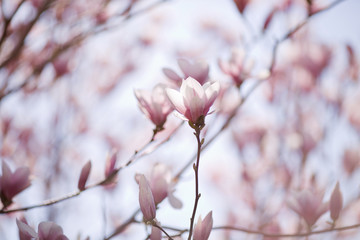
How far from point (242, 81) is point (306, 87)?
2031mm

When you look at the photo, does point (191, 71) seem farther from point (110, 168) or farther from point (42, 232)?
point (42, 232)

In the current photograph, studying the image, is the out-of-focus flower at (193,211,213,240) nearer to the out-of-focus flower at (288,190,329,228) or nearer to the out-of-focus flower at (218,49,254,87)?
the out-of-focus flower at (288,190,329,228)

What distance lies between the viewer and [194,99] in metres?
0.89

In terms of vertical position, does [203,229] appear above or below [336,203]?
above

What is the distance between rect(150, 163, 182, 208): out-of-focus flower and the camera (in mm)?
1014

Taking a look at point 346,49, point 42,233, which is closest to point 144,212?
point 42,233

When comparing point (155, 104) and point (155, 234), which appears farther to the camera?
point (155, 104)

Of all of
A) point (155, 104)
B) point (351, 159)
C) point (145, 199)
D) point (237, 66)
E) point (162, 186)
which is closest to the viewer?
point (145, 199)

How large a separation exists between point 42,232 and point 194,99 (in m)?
0.52

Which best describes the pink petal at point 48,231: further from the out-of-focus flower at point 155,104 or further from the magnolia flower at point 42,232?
the out-of-focus flower at point 155,104

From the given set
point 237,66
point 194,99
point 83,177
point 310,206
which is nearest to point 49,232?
point 83,177

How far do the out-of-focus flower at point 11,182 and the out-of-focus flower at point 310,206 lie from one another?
2.87ft

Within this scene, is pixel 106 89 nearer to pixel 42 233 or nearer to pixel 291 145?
pixel 291 145

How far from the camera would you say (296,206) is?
1.13 meters
